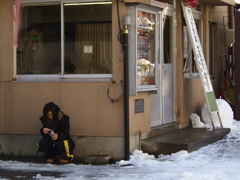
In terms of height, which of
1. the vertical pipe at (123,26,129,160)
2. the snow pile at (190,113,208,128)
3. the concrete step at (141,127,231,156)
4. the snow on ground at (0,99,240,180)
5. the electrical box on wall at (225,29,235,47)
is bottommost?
Result: the snow on ground at (0,99,240,180)

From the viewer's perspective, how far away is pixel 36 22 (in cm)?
1067

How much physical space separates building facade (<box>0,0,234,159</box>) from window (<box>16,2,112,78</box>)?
0.02 metres

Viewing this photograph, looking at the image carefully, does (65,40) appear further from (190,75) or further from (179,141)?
(190,75)

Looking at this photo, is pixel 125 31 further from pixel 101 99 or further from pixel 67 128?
pixel 67 128

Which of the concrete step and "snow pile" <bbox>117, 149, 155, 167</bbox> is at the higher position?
the concrete step

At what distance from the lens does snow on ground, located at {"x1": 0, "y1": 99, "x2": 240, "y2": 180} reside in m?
8.32

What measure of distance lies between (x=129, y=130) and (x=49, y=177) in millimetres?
2009

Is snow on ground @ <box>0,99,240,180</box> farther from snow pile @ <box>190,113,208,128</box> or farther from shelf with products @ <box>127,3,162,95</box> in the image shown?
snow pile @ <box>190,113,208,128</box>

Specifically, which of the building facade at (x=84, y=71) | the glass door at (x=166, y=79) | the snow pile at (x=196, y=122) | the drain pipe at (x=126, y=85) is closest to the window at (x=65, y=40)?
the building facade at (x=84, y=71)

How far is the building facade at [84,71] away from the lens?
984 cm

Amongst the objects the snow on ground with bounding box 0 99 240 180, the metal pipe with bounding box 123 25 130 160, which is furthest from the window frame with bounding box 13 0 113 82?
the snow on ground with bounding box 0 99 240 180

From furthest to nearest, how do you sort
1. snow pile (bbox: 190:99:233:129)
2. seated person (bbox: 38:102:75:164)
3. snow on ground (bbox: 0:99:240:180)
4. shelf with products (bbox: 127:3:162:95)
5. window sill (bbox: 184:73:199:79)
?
window sill (bbox: 184:73:199:79), snow pile (bbox: 190:99:233:129), shelf with products (bbox: 127:3:162:95), seated person (bbox: 38:102:75:164), snow on ground (bbox: 0:99:240:180)

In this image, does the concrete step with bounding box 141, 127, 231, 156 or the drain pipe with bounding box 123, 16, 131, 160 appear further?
the concrete step with bounding box 141, 127, 231, 156

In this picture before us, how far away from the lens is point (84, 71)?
33.5 ft
